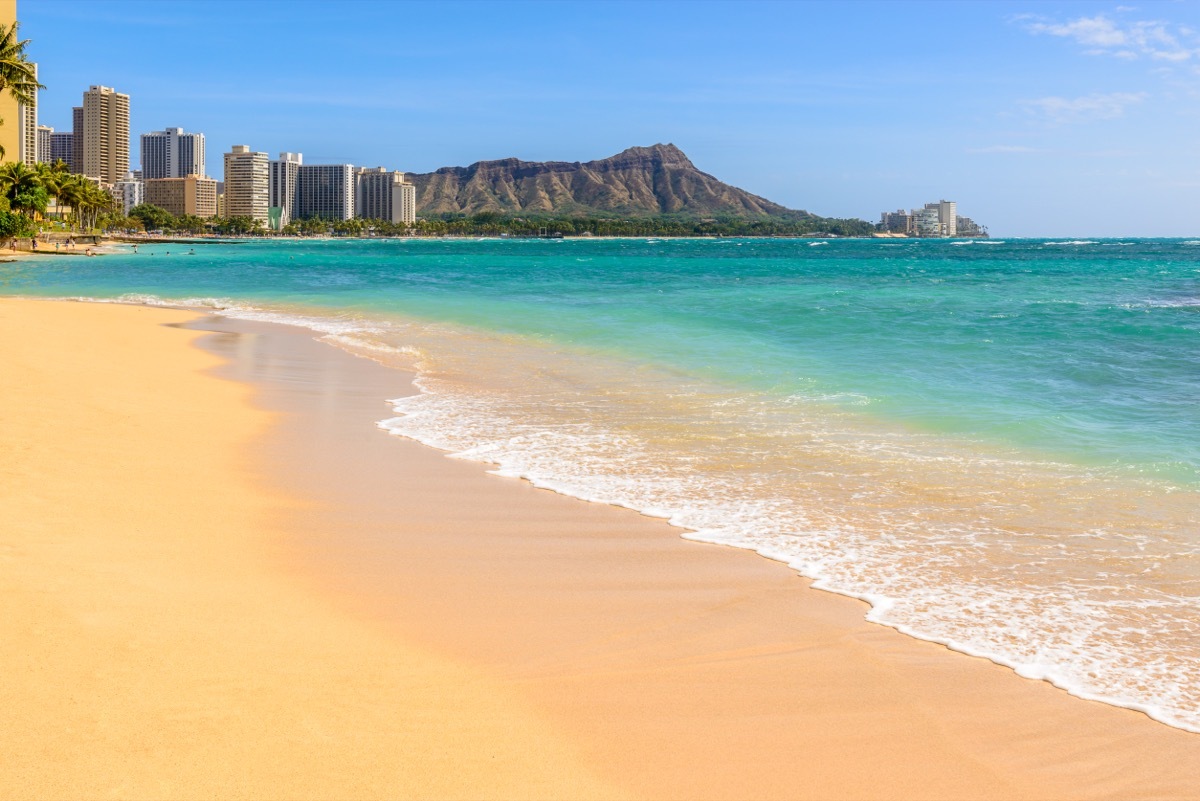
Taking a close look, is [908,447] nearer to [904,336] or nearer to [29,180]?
[904,336]

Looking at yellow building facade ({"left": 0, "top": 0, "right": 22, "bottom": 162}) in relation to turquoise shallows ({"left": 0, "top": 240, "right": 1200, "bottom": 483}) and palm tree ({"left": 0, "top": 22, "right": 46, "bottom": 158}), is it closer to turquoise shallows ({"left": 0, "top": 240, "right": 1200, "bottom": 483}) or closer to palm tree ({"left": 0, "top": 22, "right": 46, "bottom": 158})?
palm tree ({"left": 0, "top": 22, "right": 46, "bottom": 158})

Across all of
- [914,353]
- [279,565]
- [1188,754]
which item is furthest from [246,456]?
[914,353]

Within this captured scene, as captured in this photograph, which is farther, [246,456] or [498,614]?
[246,456]

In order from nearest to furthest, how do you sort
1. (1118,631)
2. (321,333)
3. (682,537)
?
(1118,631) → (682,537) → (321,333)

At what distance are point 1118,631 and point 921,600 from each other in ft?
3.07

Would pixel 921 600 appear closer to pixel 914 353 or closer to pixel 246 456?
pixel 246 456

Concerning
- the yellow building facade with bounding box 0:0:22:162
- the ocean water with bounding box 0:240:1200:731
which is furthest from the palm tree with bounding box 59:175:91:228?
the ocean water with bounding box 0:240:1200:731

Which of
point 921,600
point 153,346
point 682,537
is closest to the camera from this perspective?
point 921,600

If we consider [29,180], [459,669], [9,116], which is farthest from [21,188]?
[459,669]

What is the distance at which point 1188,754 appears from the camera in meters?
3.71

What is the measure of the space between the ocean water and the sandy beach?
486 mm

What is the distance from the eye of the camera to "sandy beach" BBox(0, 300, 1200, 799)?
11.0 ft

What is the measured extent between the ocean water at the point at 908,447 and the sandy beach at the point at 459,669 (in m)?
0.49

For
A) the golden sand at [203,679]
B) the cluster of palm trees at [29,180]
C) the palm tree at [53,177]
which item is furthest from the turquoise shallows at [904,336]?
the palm tree at [53,177]
